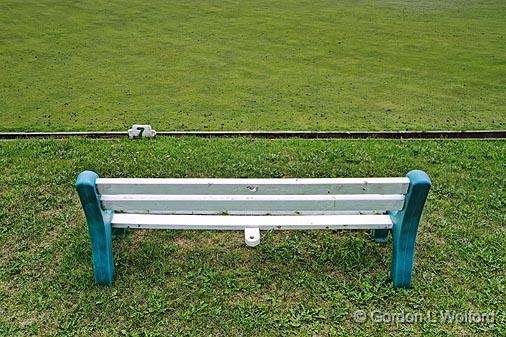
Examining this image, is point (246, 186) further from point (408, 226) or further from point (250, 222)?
point (408, 226)

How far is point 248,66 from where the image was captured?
9.14m

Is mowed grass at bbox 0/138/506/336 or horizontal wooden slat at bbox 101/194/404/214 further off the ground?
horizontal wooden slat at bbox 101/194/404/214

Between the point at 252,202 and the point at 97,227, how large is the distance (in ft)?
3.34

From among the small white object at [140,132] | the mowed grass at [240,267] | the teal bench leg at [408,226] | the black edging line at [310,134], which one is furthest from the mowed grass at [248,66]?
the teal bench leg at [408,226]

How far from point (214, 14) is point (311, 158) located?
936 centimetres

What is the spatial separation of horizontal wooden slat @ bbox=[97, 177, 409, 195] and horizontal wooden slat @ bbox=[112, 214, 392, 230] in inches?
7.8

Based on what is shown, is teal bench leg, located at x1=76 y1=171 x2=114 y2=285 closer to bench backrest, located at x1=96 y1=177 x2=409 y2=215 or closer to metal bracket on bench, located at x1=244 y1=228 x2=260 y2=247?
bench backrest, located at x1=96 y1=177 x2=409 y2=215

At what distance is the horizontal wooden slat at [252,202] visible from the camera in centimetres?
322

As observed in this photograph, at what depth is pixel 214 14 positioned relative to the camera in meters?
13.5

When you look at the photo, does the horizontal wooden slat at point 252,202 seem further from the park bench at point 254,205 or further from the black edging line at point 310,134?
the black edging line at point 310,134

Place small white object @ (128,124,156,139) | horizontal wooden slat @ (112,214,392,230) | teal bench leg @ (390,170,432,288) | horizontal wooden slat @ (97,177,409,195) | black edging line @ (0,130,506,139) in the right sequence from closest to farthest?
teal bench leg @ (390,170,432,288), horizontal wooden slat @ (97,177,409,195), horizontal wooden slat @ (112,214,392,230), small white object @ (128,124,156,139), black edging line @ (0,130,506,139)

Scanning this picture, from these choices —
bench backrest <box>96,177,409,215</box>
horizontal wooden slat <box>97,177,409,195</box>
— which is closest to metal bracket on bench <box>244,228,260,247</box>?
bench backrest <box>96,177,409,215</box>

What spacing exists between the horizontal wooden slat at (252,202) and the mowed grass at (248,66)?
3075 mm

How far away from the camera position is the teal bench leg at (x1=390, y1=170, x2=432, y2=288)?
3070 millimetres
